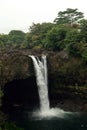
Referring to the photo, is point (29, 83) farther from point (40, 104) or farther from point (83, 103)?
point (83, 103)

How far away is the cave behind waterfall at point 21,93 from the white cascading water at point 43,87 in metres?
0.74

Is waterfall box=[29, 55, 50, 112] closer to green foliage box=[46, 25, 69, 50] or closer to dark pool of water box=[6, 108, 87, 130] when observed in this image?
dark pool of water box=[6, 108, 87, 130]

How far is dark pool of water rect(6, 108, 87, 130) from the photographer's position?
33794 mm

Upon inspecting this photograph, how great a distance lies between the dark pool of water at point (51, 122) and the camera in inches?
1330

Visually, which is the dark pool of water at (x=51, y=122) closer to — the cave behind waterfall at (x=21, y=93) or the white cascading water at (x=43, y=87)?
the cave behind waterfall at (x=21, y=93)

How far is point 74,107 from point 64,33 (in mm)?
13150

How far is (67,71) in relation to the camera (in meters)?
41.9

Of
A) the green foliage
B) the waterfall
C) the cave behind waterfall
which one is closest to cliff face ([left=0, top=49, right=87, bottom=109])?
the cave behind waterfall

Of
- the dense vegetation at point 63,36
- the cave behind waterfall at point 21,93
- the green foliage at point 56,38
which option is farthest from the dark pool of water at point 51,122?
the green foliage at point 56,38

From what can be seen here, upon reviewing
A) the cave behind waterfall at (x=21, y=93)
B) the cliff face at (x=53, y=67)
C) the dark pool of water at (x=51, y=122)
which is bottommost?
the dark pool of water at (x=51, y=122)

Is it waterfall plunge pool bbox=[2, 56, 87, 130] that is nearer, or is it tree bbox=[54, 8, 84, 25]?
waterfall plunge pool bbox=[2, 56, 87, 130]

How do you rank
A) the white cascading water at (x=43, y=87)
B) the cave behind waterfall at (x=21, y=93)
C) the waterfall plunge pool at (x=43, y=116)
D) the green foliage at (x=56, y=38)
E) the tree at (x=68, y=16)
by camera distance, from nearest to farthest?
the waterfall plunge pool at (x=43, y=116)
the white cascading water at (x=43, y=87)
the cave behind waterfall at (x=21, y=93)
the green foliage at (x=56, y=38)
the tree at (x=68, y=16)

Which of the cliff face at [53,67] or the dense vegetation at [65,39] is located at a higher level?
the dense vegetation at [65,39]

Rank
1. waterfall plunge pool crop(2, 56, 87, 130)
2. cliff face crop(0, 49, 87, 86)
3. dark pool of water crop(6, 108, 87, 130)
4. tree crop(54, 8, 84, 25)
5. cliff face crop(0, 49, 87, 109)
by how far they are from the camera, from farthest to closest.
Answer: tree crop(54, 8, 84, 25)
cliff face crop(0, 49, 87, 109)
cliff face crop(0, 49, 87, 86)
waterfall plunge pool crop(2, 56, 87, 130)
dark pool of water crop(6, 108, 87, 130)
